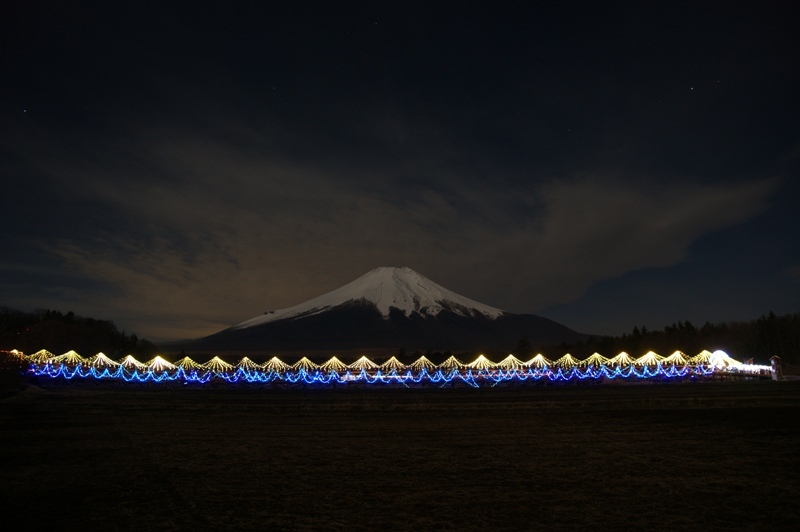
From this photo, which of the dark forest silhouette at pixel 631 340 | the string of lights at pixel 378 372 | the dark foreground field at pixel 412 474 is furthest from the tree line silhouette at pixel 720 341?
the dark foreground field at pixel 412 474

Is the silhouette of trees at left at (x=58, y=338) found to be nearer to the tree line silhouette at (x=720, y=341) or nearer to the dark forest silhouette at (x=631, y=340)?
the dark forest silhouette at (x=631, y=340)

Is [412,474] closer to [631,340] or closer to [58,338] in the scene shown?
[58,338]

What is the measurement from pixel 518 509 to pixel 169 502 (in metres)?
5.50

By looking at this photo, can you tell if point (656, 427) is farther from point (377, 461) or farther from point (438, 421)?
point (377, 461)

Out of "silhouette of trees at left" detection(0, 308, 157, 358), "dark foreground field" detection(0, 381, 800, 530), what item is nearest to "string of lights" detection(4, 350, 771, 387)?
"silhouette of trees at left" detection(0, 308, 157, 358)

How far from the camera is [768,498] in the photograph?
27.1 ft

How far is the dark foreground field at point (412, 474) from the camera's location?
24.8 feet

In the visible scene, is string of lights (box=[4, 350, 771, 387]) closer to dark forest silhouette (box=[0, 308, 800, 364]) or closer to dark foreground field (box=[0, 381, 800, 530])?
dark forest silhouette (box=[0, 308, 800, 364])

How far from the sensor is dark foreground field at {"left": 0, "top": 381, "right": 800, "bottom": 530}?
7.55 meters

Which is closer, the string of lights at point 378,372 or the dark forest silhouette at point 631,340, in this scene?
the string of lights at point 378,372

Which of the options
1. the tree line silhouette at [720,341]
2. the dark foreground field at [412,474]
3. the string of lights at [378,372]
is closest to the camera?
the dark foreground field at [412,474]

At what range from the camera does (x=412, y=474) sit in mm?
10516

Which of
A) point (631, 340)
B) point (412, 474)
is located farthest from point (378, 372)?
point (631, 340)

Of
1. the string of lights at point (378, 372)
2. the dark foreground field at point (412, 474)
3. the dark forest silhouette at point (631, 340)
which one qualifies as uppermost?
the dark forest silhouette at point (631, 340)
